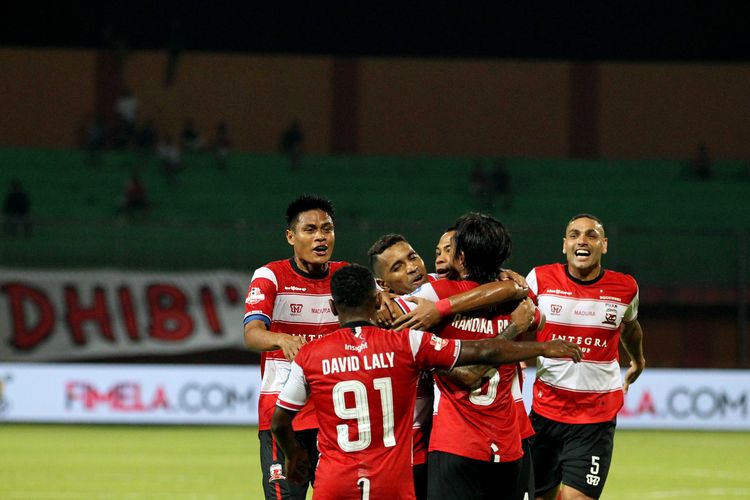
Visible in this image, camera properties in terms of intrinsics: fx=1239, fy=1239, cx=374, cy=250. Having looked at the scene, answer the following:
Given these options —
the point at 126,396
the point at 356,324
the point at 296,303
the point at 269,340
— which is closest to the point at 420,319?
the point at 356,324

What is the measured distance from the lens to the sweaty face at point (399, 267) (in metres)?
6.81

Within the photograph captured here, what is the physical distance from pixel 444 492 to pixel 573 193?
79.9 feet

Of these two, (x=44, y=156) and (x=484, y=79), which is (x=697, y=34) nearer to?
(x=484, y=79)

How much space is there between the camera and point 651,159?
3281cm

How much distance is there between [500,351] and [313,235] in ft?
5.37

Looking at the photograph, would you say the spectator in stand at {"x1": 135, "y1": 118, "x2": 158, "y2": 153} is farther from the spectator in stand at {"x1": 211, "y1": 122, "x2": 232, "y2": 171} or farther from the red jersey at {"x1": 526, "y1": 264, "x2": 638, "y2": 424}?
the red jersey at {"x1": 526, "y1": 264, "x2": 638, "y2": 424}

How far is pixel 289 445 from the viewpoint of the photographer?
567cm

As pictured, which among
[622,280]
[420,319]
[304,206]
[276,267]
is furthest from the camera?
[622,280]

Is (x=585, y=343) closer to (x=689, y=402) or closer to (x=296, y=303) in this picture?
(x=296, y=303)

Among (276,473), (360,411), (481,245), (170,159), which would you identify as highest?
(170,159)

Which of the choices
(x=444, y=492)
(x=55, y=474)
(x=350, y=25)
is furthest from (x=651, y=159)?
(x=444, y=492)

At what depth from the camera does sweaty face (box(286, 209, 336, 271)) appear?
22.3 feet

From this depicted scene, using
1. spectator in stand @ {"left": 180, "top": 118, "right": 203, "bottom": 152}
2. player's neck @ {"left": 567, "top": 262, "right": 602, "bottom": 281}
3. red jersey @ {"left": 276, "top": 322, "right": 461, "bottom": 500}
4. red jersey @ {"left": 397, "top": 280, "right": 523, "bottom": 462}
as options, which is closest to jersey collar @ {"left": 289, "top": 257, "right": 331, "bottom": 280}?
red jersey @ {"left": 397, "top": 280, "right": 523, "bottom": 462}

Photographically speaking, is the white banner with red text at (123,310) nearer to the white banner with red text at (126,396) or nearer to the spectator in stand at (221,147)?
the white banner with red text at (126,396)
